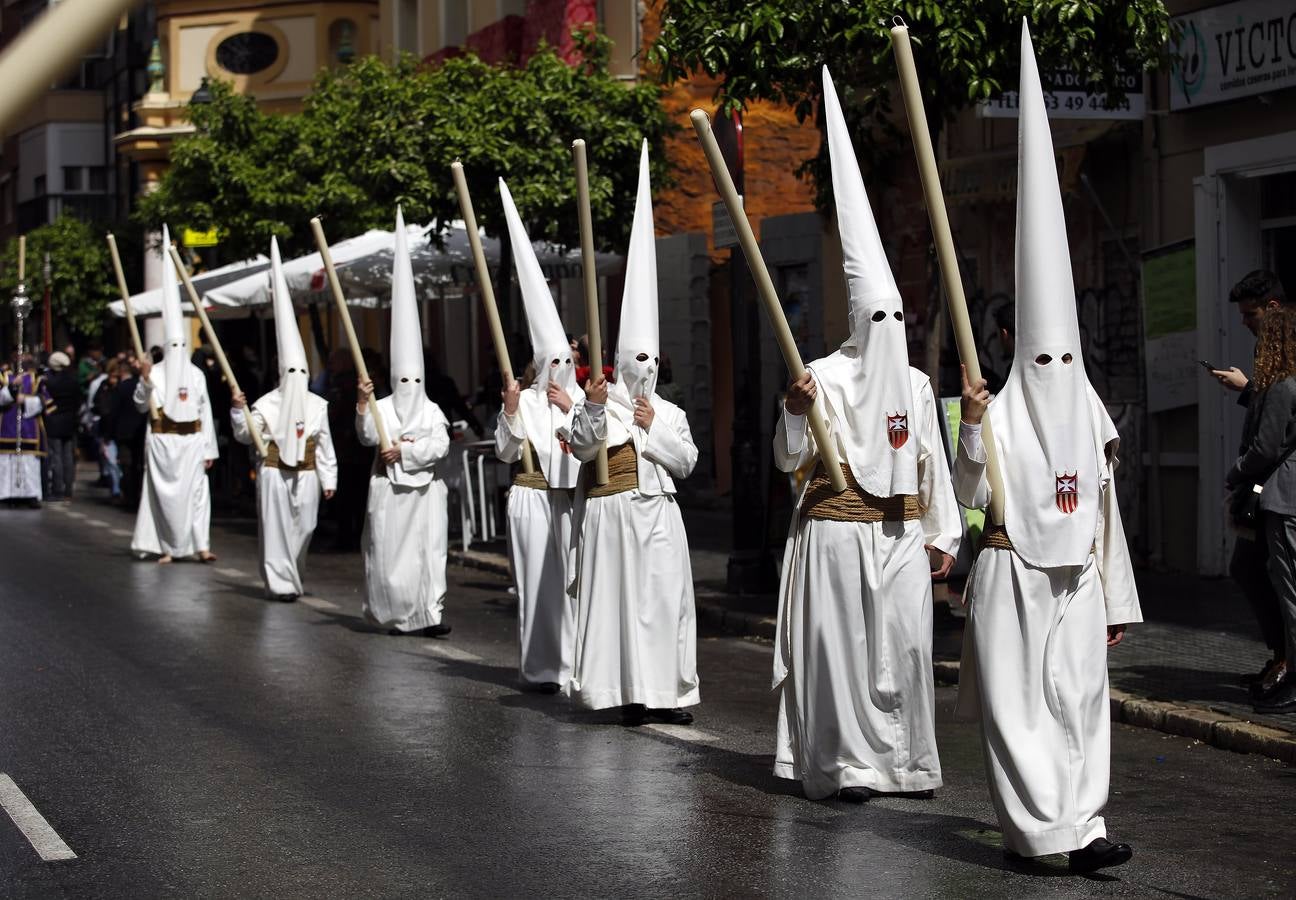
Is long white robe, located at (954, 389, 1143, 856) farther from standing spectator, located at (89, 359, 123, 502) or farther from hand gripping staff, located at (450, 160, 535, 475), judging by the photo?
standing spectator, located at (89, 359, 123, 502)

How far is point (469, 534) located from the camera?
64.3 ft

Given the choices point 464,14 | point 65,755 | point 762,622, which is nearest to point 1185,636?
point 762,622

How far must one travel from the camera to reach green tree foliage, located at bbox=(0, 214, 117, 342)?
49.0 metres

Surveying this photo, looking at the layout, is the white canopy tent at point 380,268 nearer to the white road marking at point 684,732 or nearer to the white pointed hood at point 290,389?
the white pointed hood at point 290,389

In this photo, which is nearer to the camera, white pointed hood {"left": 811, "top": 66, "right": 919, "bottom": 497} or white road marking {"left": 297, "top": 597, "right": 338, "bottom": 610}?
white pointed hood {"left": 811, "top": 66, "right": 919, "bottom": 497}

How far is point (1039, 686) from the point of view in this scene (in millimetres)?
6398

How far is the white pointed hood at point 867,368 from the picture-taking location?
7480mm

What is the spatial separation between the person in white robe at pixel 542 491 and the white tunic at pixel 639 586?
3.57 ft

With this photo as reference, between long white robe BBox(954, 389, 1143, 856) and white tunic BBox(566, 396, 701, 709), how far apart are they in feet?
9.75


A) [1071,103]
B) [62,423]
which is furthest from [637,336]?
[62,423]

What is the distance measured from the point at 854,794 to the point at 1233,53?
29.2 ft

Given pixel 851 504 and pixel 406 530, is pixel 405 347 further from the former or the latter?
pixel 851 504

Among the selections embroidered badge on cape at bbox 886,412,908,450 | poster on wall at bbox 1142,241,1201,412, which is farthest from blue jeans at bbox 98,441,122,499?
embroidered badge on cape at bbox 886,412,908,450

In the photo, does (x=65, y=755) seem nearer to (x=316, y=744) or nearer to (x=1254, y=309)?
(x=316, y=744)
